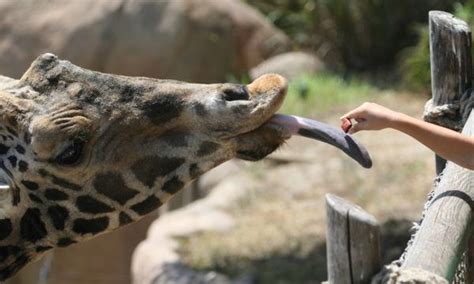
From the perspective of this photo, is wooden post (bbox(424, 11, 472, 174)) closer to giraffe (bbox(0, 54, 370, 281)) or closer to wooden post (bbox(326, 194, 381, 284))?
giraffe (bbox(0, 54, 370, 281))

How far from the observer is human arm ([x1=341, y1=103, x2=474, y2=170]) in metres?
3.44

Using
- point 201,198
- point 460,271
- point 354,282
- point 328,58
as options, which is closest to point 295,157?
point 201,198

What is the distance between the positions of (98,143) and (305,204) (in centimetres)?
603

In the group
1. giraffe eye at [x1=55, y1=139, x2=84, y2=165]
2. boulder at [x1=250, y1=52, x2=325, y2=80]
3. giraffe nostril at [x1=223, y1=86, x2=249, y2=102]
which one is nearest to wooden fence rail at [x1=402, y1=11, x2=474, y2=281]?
giraffe nostril at [x1=223, y1=86, x2=249, y2=102]

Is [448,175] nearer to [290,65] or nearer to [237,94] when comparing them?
[237,94]

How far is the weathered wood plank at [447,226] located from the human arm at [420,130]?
5.2 inches

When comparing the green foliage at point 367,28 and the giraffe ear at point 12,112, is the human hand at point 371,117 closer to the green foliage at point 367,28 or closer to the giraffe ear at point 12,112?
the giraffe ear at point 12,112

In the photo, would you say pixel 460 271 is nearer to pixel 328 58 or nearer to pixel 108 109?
pixel 108 109

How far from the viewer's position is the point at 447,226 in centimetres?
343

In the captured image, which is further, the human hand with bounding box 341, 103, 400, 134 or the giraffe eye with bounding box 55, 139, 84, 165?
the giraffe eye with bounding box 55, 139, 84, 165

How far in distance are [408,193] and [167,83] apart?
5.99m

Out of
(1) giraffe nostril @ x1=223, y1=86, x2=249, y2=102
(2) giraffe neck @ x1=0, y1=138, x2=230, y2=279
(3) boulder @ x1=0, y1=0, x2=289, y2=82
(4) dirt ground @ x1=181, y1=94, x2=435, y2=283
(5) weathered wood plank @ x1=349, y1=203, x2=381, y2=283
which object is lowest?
(4) dirt ground @ x1=181, y1=94, x2=435, y2=283

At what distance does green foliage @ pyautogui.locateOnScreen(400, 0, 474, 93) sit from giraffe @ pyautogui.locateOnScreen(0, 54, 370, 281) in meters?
4.38

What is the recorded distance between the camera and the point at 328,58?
1456 cm
